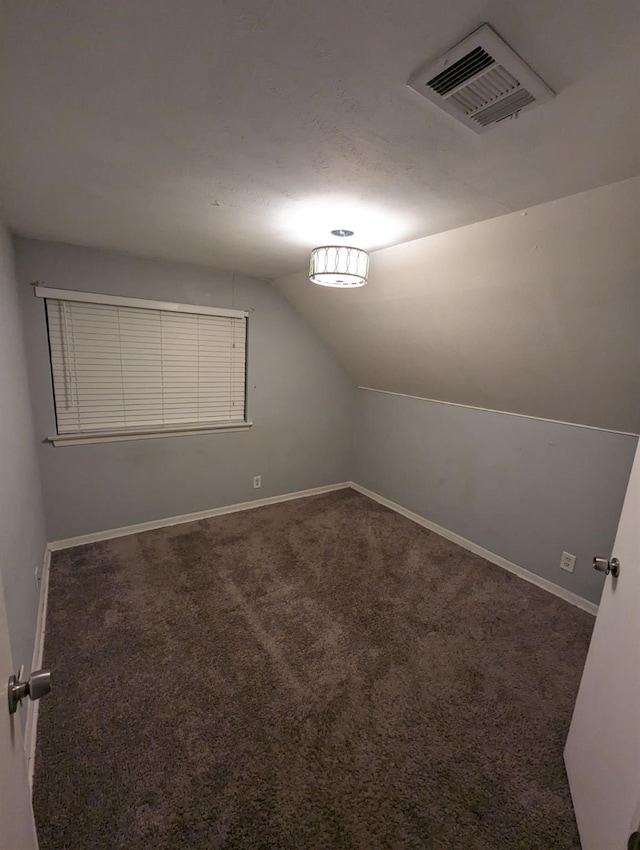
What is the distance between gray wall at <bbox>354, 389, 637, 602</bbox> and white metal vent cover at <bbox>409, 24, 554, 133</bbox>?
209cm

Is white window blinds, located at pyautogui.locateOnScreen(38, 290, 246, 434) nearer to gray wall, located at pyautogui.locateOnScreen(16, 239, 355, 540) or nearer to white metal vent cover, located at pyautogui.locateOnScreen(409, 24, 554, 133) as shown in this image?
gray wall, located at pyautogui.locateOnScreen(16, 239, 355, 540)

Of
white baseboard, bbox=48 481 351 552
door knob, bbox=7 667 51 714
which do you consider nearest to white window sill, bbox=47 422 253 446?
white baseboard, bbox=48 481 351 552

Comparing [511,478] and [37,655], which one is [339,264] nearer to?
[511,478]

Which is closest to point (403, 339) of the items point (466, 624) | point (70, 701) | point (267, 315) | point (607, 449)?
point (267, 315)

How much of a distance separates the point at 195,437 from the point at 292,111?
8.74 feet

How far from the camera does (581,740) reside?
1298 millimetres

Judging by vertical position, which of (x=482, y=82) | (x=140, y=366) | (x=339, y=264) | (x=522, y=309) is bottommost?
(x=140, y=366)

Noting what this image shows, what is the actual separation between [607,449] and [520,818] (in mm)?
1915

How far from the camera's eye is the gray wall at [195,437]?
2514 mm

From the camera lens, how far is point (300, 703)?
1654 millimetres

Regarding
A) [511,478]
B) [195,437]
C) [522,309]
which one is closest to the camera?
[522,309]

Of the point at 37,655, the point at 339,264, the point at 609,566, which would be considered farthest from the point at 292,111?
the point at 37,655

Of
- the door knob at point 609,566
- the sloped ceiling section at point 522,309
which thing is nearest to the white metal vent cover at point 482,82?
the sloped ceiling section at point 522,309

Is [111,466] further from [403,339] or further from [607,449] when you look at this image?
[607,449]
